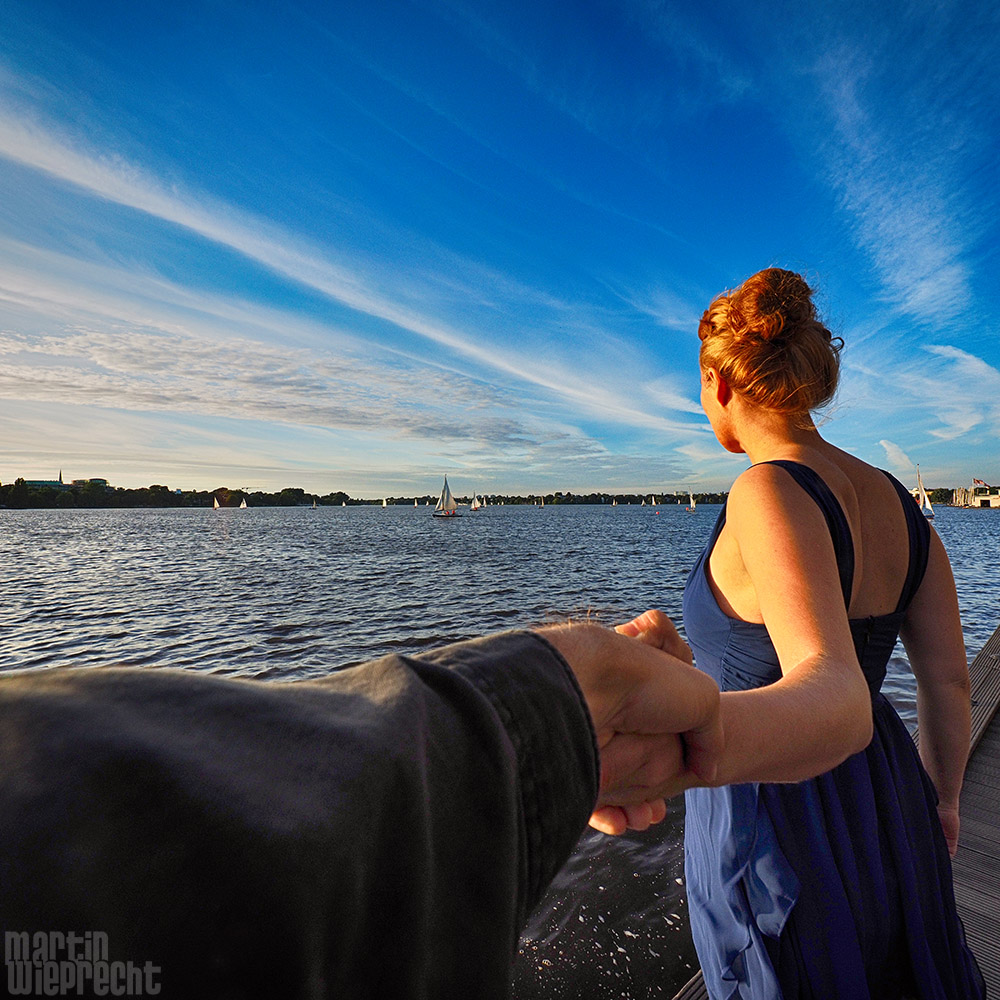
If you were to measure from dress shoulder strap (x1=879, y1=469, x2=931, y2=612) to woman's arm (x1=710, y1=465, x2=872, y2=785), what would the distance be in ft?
1.99

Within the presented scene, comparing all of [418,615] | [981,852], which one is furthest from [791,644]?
[418,615]

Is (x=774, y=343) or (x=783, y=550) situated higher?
(x=774, y=343)

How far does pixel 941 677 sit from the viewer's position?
87.1 inches

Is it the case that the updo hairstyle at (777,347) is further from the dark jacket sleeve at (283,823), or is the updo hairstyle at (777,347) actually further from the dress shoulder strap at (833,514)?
the dark jacket sleeve at (283,823)

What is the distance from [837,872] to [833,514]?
1.17 metres

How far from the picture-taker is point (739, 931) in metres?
1.89

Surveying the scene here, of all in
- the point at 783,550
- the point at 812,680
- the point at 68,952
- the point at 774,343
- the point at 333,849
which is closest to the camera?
the point at 68,952

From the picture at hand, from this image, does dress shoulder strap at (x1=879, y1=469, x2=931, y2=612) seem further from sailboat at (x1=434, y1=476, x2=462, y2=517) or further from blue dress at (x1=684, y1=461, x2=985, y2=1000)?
sailboat at (x1=434, y1=476, x2=462, y2=517)

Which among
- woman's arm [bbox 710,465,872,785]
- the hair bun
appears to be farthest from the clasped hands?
the hair bun

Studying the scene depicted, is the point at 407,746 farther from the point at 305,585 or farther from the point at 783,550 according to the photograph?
the point at 305,585

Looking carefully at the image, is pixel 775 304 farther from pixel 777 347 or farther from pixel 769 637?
pixel 769 637

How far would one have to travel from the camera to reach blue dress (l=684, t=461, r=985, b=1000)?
1.78 m

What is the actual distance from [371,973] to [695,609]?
2.00 m

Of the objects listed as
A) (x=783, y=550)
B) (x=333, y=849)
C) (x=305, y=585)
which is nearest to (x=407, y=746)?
(x=333, y=849)
